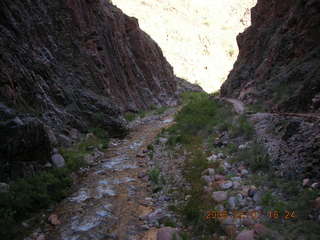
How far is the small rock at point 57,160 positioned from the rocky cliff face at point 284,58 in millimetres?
8441

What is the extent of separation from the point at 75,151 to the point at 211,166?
5715mm

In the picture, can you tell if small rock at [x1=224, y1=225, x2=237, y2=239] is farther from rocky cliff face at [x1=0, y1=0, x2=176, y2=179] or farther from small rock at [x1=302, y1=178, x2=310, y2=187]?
rocky cliff face at [x1=0, y1=0, x2=176, y2=179]

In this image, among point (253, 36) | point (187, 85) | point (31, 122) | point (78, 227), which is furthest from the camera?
point (187, 85)

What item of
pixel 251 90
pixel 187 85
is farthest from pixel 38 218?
pixel 187 85

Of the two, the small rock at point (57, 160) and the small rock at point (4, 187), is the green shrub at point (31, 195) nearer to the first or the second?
the small rock at point (4, 187)

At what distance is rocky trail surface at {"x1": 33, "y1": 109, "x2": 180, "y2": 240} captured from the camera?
6.59 meters

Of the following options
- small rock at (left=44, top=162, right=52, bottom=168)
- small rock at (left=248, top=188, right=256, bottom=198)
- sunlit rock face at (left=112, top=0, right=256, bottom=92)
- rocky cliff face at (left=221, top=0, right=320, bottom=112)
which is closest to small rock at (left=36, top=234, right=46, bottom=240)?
small rock at (left=44, top=162, right=52, bottom=168)

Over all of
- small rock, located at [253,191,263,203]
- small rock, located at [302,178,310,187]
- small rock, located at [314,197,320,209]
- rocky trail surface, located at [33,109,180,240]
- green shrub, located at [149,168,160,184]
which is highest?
small rock, located at [302,178,310,187]

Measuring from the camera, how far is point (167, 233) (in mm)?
6254

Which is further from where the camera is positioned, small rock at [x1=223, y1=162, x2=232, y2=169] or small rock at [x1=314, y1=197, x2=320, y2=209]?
small rock at [x1=223, y1=162, x2=232, y2=169]

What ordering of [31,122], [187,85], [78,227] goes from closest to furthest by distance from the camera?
[78,227] < [31,122] < [187,85]

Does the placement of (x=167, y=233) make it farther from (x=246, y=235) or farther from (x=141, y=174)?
(x=141, y=174)

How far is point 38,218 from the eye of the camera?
23.2ft

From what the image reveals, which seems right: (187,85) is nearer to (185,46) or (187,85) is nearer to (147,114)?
(185,46)
